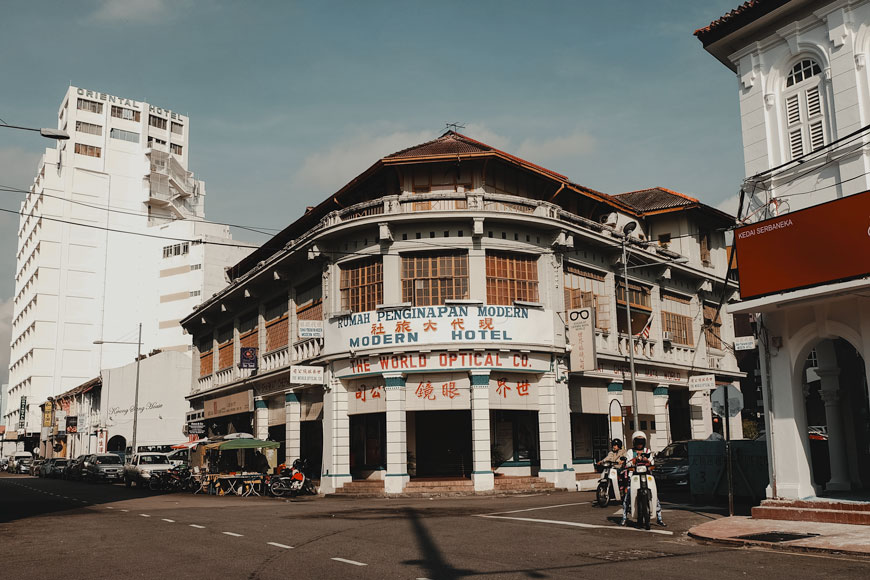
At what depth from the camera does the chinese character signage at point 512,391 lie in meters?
27.2

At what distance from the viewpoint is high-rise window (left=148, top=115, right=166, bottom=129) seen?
10006cm

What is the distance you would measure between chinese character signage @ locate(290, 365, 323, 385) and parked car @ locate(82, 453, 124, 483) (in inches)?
823

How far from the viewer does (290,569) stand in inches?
409

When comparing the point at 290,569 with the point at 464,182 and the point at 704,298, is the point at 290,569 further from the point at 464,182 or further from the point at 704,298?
the point at 704,298

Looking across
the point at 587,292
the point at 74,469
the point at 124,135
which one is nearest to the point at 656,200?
the point at 587,292

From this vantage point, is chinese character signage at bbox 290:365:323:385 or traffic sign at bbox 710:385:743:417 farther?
chinese character signage at bbox 290:365:323:385

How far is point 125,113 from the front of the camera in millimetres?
98125

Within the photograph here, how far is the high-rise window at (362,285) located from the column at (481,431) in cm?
476

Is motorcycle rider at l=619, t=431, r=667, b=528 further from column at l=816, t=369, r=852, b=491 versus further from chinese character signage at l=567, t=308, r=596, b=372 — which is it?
chinese character signage at l=567, t=308, r=596, b=372

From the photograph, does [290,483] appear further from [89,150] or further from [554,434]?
[89,150]

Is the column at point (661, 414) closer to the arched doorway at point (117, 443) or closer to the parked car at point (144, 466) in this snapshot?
the parked car at point (144, 466)

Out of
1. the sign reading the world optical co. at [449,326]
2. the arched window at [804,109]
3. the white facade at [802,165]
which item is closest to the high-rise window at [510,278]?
the sign reading the world optical co. at [449,326]

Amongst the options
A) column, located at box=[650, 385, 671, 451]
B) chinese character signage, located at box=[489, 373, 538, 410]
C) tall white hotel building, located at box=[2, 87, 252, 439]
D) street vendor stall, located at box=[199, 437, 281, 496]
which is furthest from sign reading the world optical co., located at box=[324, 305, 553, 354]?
tall white hotel building, located at box=[2, 87, 252, 439]

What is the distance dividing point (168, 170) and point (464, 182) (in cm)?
7683
